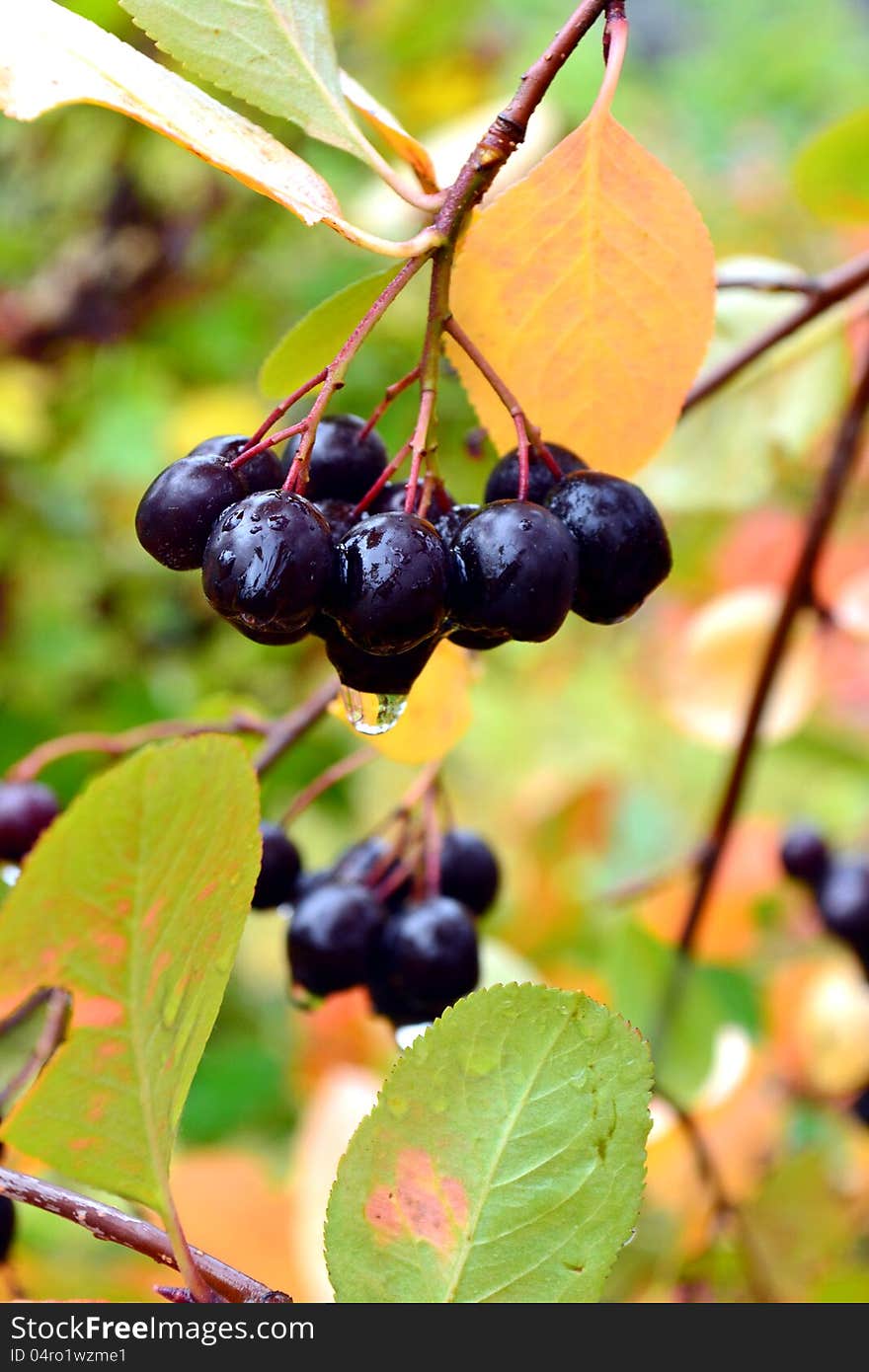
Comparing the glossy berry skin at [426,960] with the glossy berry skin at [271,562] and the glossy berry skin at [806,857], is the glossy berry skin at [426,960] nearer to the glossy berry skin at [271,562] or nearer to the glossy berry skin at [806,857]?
the glossy berry skin at [271,562]

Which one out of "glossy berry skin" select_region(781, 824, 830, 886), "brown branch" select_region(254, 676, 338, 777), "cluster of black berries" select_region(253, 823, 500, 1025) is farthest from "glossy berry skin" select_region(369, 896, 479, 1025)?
"glossy berry skin" select_region(781, 824, 830, 886)

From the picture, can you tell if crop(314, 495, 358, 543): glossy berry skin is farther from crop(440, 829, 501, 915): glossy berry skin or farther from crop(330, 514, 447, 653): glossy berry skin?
crop(440, 829, 501, 915): glossy berry skin

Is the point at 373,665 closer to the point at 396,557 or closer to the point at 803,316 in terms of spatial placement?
the point at 396,557

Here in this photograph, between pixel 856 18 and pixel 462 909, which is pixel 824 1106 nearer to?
pixel 462 909

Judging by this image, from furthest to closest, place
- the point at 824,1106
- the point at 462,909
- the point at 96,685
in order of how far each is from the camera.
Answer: the point at 96,685 < the point at 824,1106 < the point at 462,909
